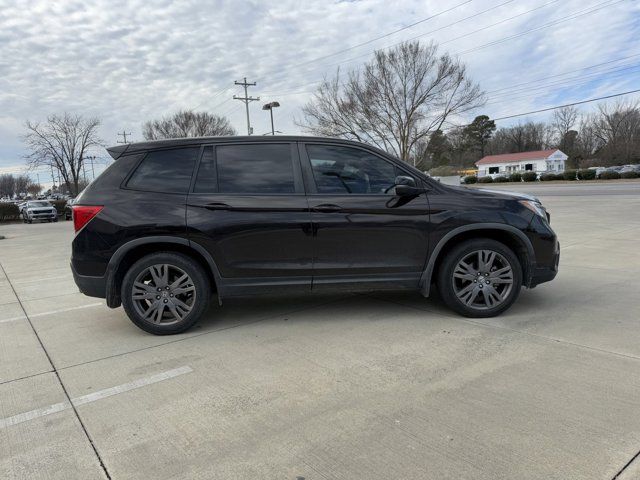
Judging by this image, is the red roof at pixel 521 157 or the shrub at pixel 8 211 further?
the red roof at pixel 521 157

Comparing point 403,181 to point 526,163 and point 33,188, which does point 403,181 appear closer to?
point 526,163

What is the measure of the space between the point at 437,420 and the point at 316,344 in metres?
1.50

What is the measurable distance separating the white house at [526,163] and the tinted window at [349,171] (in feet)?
264

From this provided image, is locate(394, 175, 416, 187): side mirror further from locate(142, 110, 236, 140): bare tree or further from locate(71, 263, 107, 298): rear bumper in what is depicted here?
locate(142, 110, 236, 140): bare tree

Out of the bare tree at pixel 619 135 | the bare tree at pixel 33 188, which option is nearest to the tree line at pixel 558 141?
the bare tree at pixel 619 135

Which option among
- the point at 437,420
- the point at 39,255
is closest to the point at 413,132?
Result: the point at 39,255

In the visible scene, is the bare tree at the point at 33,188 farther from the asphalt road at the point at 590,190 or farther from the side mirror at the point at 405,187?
the side mirror at the point at 405,187

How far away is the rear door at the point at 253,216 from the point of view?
432 centimetres

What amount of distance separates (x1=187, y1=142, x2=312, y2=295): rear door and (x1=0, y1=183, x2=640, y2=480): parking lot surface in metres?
0.59

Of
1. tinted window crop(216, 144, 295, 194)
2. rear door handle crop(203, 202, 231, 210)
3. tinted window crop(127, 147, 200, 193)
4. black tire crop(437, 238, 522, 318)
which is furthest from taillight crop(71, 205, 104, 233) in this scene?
black tire crop(437, 238, 522, 318)

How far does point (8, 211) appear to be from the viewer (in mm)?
33031

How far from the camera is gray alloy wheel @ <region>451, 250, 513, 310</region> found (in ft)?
15.0

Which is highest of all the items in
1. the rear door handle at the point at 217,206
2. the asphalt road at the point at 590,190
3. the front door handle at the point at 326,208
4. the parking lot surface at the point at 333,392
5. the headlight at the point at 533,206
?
the rear door handle at the point at 217,206

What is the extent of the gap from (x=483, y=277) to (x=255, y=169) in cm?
246
